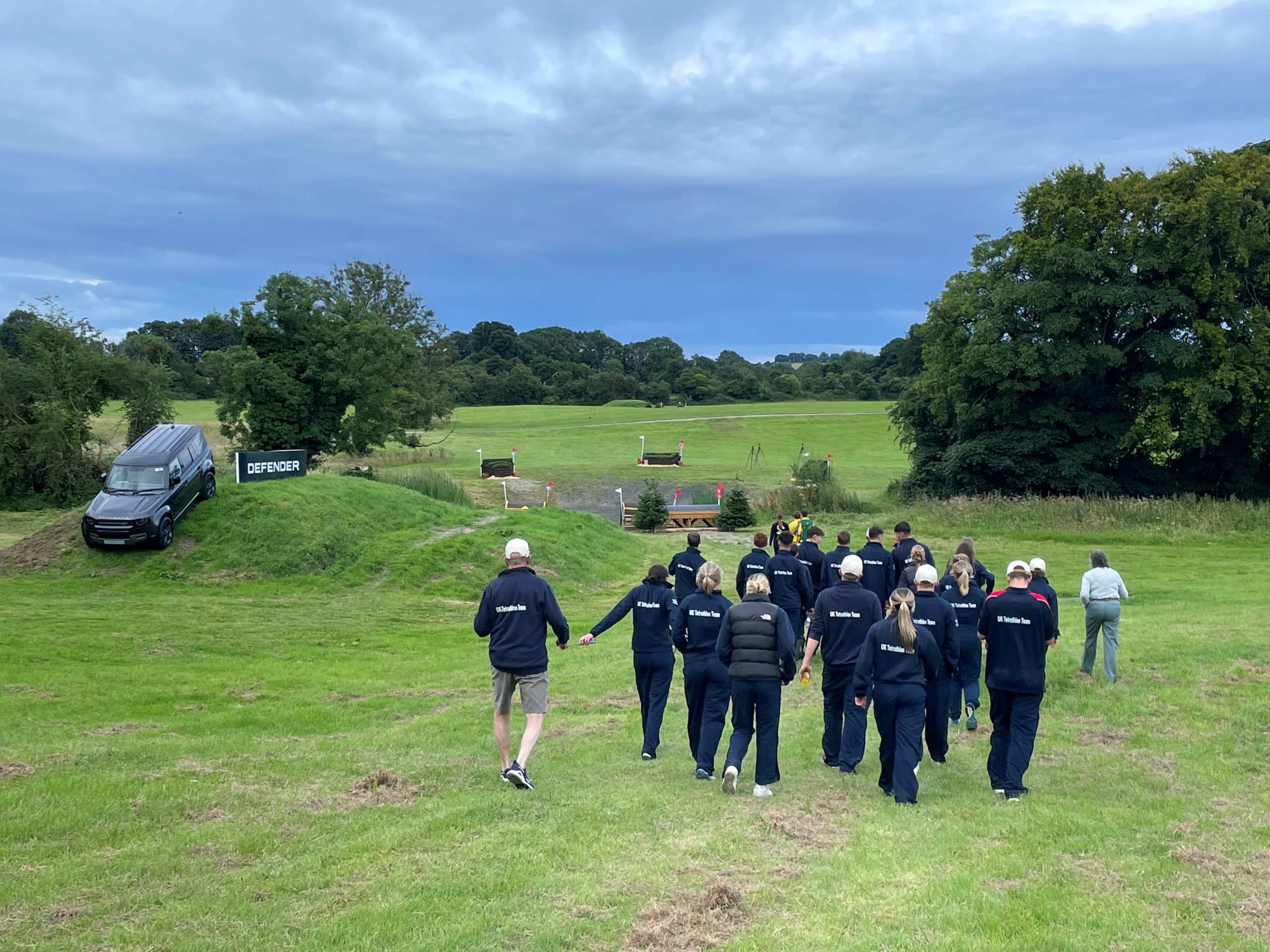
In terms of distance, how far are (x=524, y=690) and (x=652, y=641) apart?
1650 millimetres

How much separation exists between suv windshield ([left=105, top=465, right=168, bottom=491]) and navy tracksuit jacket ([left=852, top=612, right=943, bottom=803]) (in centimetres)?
2085

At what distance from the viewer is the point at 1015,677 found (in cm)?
909

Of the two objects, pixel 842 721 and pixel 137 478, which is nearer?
pixel 842 721

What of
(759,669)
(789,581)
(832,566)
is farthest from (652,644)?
(832,566)

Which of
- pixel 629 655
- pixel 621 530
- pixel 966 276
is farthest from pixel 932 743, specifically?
pixel 966 276

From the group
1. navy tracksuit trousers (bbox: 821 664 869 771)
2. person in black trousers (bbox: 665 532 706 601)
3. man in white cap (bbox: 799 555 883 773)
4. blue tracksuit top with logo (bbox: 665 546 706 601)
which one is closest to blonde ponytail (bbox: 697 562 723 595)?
man in white cap (bbox: 799 555 883 773)

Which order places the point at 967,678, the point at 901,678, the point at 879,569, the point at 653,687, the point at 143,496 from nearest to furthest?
1. the point at 901,678
2. the point at 653,687
3. the point at 967,678
4. the point at 879,569
5. the point at 143,496

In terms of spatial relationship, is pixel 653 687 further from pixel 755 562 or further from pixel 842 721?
pixel 755 562

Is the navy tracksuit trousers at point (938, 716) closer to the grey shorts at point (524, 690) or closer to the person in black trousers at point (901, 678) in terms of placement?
the person in black trousers at point (901, 678)

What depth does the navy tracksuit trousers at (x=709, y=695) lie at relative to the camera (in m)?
9.58

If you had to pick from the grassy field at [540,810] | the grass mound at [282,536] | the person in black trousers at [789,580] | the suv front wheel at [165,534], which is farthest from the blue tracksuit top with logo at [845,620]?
the suv front wheel at [165,534]

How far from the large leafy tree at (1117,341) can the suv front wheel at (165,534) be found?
1235 inches

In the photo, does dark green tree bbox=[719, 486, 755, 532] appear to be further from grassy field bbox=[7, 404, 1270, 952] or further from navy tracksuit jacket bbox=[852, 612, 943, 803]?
navy tracksuit jacket bbox=[852, 612, 943, 803]

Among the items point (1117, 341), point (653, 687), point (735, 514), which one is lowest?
point (735, 514)
